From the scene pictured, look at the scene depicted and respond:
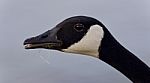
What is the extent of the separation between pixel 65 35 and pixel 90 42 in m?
0.48

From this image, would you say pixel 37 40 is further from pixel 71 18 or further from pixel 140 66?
pixel 140 66

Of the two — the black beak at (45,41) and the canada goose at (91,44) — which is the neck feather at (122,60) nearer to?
the canada goose at (91,44)

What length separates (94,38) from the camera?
9.92 metres

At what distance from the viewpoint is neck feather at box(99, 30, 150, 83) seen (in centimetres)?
999

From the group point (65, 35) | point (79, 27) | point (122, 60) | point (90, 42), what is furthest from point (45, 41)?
point (122, 60)

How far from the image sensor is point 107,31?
10.0 m

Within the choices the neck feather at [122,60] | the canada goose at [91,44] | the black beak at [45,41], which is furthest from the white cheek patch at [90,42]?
the black beak at [45,41]

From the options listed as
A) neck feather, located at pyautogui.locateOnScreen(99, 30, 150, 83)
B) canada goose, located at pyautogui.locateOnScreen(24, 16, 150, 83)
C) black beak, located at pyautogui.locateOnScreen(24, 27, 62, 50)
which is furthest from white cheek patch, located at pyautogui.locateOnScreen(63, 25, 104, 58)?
black beak, located at pyautogui.locateOnScreen(24, 27, 62, 50)

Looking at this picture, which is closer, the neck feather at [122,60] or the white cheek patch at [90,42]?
the white cheek patch at [90,42]

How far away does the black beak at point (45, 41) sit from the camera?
9.86m

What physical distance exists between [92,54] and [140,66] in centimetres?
93

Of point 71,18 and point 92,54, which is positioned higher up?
point 71,18

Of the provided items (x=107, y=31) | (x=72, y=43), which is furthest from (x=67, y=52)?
(x=107, y=31)

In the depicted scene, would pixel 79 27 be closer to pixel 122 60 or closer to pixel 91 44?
pixel 91 44
